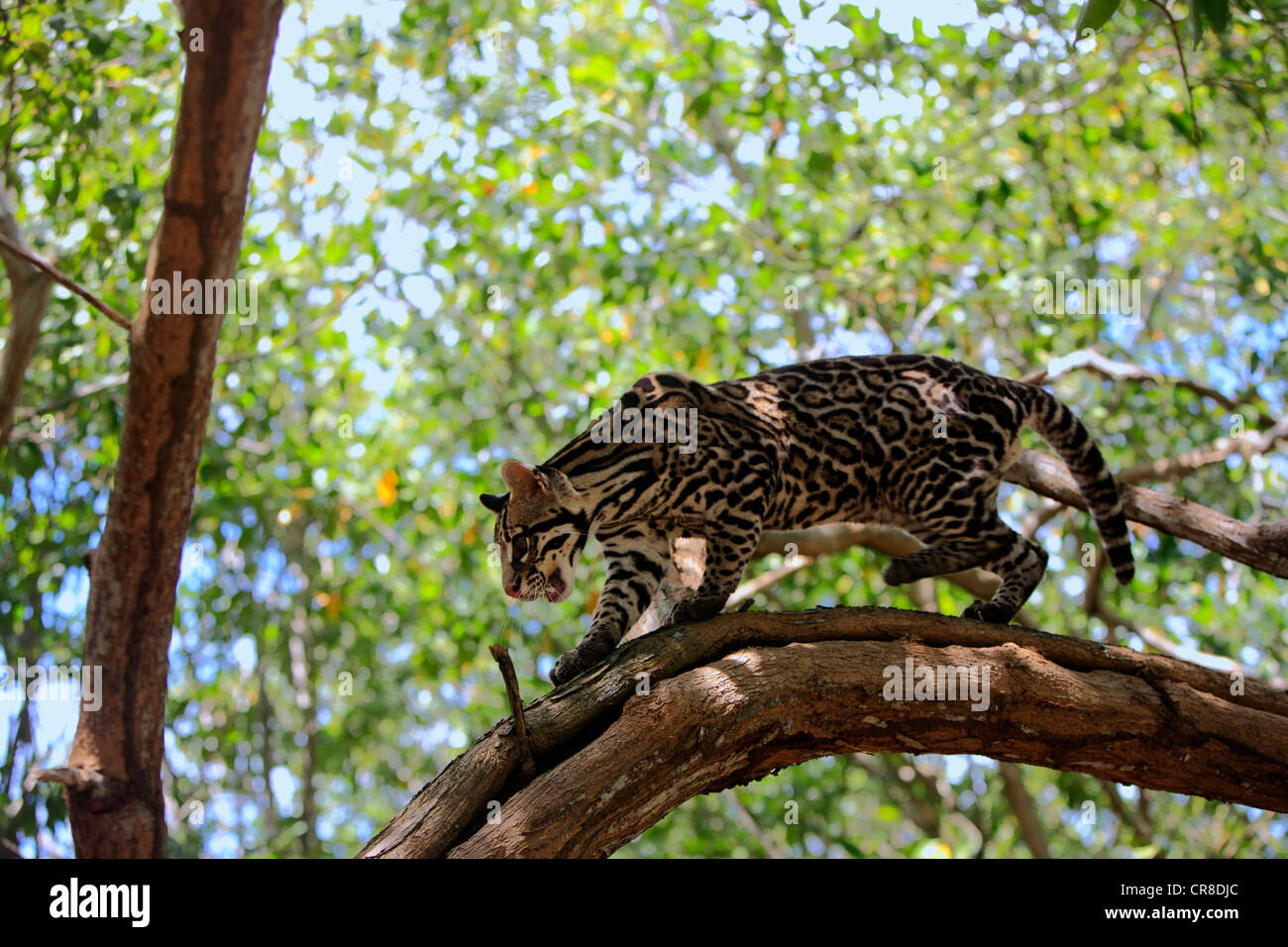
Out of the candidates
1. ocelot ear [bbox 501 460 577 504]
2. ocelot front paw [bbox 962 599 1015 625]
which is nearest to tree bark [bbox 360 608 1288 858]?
ocelot front paw [bbox 962 599 1015 625]

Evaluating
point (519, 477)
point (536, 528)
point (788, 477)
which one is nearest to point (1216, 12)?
point (788, 477)

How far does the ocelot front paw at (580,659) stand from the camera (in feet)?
17.1

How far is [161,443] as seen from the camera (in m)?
5.79

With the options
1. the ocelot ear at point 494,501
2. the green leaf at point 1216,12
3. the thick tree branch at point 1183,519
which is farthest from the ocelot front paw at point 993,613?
the green leaf at point 1216,12

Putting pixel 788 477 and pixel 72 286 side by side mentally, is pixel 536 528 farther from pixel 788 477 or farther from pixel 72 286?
pixel 72 286

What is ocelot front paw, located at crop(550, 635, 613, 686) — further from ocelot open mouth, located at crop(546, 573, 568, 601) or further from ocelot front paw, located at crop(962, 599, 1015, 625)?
ocelot front paw, located at crop(962, 599, 1015, 625)

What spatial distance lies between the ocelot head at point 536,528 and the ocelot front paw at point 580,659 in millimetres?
378

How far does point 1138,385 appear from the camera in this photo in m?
9.18

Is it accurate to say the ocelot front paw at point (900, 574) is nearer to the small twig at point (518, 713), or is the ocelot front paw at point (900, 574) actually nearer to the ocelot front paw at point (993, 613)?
the ocelot front paw at point (993, 613)

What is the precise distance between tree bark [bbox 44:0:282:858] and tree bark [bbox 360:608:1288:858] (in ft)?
8.41
